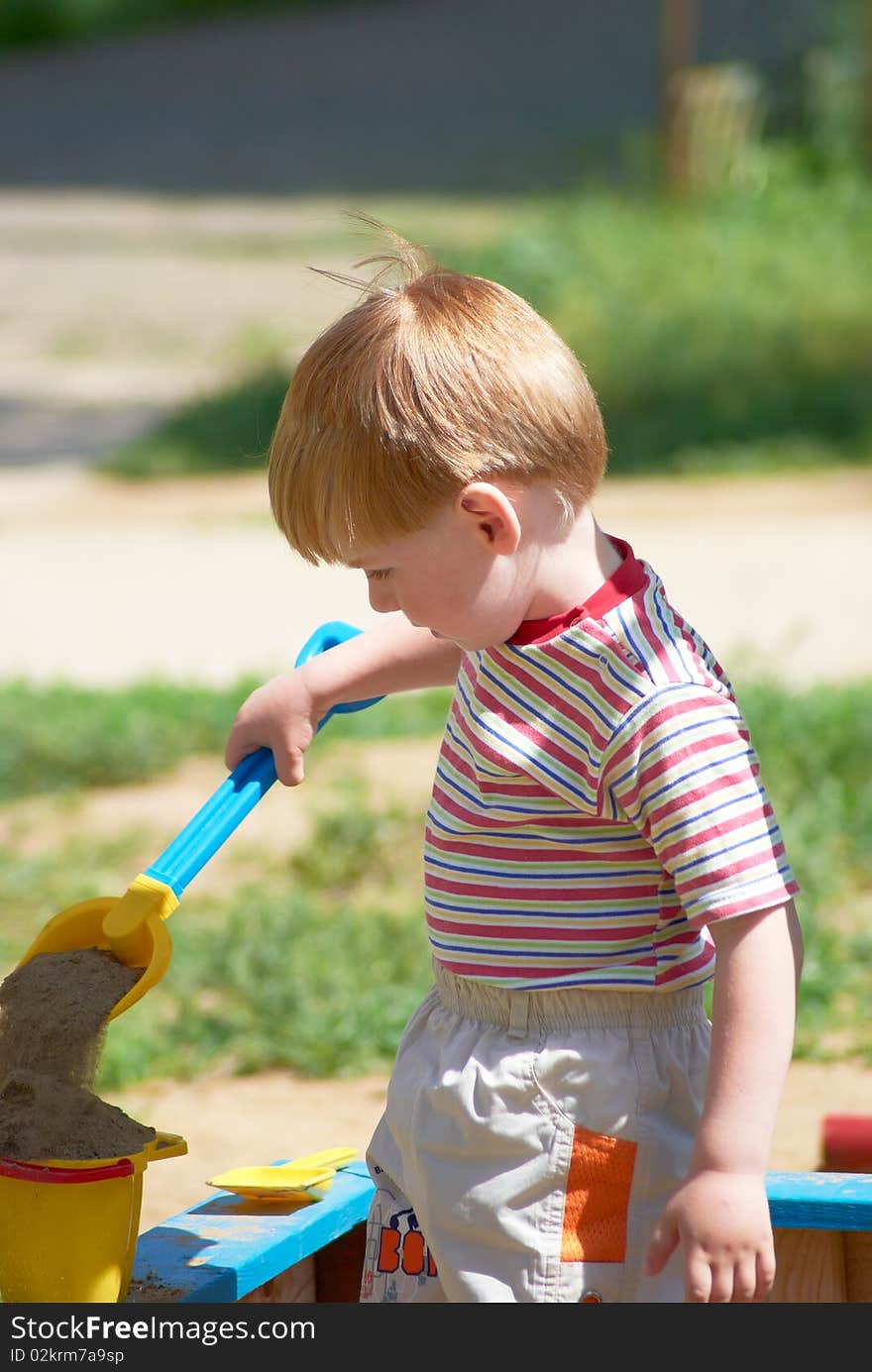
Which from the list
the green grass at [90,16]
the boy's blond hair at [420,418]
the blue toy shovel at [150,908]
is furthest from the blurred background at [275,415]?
the green grass at [90,16]

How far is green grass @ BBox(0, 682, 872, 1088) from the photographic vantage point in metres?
3.42

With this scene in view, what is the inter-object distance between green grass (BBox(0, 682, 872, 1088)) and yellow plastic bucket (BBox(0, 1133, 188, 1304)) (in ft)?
5.67

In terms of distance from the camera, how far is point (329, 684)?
1.90m

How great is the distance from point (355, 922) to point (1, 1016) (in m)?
2.20

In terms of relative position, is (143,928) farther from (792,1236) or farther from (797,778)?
(797,778)

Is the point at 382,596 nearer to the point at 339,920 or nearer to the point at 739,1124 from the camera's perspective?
the point at 739,1124

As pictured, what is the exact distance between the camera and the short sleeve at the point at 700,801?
1468 millimetres

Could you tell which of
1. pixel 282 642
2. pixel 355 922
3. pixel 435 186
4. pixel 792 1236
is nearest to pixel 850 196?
pixel 435 186

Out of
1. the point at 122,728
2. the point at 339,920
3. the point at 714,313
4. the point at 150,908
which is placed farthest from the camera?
the point at 714,313

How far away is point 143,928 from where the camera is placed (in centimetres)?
169

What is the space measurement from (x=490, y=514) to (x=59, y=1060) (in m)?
0.59

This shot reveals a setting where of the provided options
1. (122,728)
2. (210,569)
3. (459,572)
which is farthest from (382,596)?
(210,569)

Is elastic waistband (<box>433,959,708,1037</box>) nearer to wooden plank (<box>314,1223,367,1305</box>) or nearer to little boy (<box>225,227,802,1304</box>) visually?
little boy (<box>225,227,802,1304</box>)

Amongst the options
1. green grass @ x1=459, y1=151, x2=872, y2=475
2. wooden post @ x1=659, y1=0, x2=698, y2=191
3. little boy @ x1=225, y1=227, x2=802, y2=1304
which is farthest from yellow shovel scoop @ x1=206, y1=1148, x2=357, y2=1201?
wooden post @ x1=659, y1=0, x2=698, y2=191
